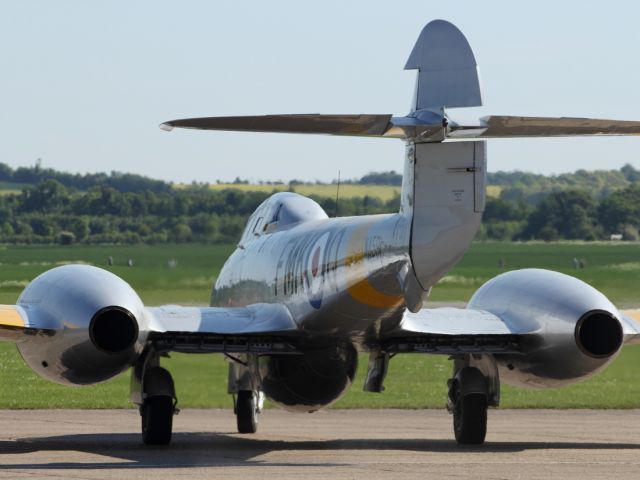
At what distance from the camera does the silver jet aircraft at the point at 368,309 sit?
61.4 ft

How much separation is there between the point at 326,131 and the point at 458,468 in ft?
13.7

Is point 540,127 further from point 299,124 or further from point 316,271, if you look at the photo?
point 316,271

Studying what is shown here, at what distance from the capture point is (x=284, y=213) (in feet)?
87.6

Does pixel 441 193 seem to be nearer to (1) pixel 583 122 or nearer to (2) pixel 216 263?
(1) pixel 583 122

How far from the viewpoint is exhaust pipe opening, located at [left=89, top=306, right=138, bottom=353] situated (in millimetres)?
21234

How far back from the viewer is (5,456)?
21.0 m

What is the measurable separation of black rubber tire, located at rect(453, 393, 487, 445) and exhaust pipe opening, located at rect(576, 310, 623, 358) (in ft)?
5.44

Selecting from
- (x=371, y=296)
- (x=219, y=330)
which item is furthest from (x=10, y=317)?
(x=371, y=296)

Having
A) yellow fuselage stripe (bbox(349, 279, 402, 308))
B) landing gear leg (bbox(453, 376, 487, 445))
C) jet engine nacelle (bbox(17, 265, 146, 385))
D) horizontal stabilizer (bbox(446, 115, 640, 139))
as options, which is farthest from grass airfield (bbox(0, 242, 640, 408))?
horizontal stabilizer (bbox(446, 115, 640, 139))

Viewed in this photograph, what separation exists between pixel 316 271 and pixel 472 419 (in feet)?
10.3

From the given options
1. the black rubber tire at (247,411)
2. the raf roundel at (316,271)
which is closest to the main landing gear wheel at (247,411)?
the black rubber tire at (247,411)

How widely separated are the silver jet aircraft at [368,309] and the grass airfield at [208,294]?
27.1 ft

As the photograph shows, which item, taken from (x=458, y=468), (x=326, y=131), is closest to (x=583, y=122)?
(x=326, y=131)

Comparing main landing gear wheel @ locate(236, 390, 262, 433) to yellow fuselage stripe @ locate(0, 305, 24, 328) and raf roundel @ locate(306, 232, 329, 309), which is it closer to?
raf roundel @ locate(306, 232, 329, 309)
